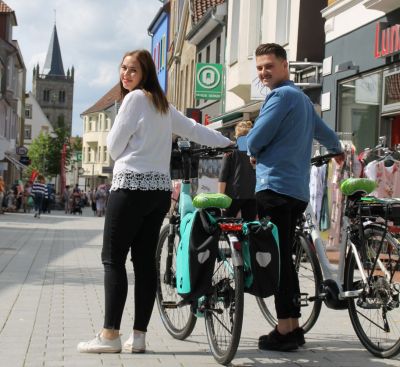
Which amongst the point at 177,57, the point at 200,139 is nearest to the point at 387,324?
the point at 200,139

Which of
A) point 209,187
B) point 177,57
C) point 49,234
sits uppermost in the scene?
point 177,57

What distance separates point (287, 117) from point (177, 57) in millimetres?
38865

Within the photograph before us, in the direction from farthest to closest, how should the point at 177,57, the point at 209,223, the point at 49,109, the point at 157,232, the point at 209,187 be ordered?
the point at 49,109, the point at 177,57, the point at 209,187, the point at 157,232, the point at 209,223

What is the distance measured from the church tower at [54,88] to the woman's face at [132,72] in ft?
488

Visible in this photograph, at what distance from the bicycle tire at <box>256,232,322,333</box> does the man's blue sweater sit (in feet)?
1.05

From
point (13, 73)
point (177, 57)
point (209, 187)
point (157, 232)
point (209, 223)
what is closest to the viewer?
point (209, 223)

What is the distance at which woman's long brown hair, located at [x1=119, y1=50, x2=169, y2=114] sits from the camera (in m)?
5.40

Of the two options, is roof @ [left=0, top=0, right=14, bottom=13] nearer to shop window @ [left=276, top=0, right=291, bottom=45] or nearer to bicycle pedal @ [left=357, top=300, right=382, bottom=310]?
shop window @ [left=276, top=0, right=291, bottom=45]

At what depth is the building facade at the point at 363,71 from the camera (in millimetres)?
13078

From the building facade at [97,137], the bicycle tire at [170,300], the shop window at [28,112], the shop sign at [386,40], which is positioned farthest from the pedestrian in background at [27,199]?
the shop window at [28,112]

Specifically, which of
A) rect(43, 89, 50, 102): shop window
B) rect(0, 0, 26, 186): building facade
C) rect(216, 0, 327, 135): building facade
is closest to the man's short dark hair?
rect(216, 0, 327, 135): building facade

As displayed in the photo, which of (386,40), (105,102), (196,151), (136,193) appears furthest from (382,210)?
(105,102)

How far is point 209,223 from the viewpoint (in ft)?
16.9

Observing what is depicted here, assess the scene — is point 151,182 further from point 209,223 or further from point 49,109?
point 49,109
